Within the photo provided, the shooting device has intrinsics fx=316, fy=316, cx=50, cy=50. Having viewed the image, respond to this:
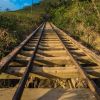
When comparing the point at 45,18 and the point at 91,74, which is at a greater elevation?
the point at 91,74

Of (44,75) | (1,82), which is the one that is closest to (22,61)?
(1,82)

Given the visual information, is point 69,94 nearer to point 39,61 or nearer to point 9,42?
point 39,61

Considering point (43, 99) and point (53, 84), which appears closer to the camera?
point (43, 99)

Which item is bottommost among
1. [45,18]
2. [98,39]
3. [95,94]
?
[45,18]

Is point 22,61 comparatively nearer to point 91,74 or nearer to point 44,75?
point 44,75

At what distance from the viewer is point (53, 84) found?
812 cm

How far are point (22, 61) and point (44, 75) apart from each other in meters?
1.98

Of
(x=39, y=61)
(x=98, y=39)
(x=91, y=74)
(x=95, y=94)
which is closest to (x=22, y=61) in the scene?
(x=39, y=61)

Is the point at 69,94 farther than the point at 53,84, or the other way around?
the point at 53,84

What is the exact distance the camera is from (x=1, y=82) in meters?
7.99

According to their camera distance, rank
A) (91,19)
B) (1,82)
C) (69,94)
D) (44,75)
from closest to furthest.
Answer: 1. (69,94)
2. (44,75)
3. (1,82)
4. (91,19)

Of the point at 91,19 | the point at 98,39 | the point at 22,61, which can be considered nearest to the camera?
the point at 22,61

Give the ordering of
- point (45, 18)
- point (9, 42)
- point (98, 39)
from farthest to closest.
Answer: point (45, 18) → point (98, 39) → point (9, 42)

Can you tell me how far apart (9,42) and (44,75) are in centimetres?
535
